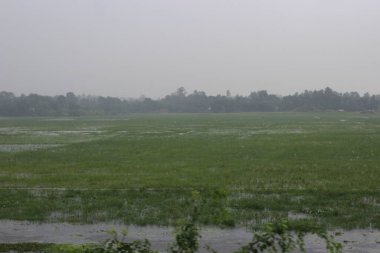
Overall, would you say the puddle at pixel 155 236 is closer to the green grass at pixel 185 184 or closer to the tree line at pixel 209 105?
the green grass at pixel 185 184

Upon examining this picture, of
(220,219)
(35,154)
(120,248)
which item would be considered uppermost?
(220,219)

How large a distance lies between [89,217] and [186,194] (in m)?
3.96

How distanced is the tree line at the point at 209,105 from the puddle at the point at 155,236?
14047cm

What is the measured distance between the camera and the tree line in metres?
148

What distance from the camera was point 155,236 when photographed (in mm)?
10922

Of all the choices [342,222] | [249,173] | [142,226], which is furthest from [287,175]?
[142,226]

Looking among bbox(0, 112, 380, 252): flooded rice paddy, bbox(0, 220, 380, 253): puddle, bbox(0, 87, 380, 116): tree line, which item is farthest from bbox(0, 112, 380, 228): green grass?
bbox(0, 87, 380, 116): tree line

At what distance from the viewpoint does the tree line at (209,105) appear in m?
148

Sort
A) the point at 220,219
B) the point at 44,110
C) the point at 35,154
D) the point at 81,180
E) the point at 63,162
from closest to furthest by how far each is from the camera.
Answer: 1. the point at 220,219
2. the point at 81,180
3. the point at 63,162
4. the point at 35,154
5. the point at 44,110

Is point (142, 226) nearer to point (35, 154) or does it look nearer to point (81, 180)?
point (81, 180)

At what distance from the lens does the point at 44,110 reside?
487 feet

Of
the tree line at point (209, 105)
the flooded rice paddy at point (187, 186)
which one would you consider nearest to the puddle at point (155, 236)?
the flooded rice paddy at point (187, 186)

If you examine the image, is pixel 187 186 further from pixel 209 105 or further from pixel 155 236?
pixel 209 105

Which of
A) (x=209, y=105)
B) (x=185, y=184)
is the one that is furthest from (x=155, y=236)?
(x=209, y=105)
